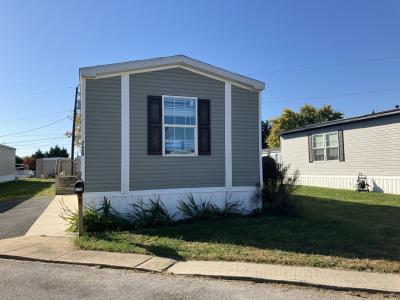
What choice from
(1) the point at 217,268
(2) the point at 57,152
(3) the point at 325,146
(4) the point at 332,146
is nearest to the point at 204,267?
(1) the point at 217,268

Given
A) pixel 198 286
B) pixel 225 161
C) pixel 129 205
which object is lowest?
pixel 198 286

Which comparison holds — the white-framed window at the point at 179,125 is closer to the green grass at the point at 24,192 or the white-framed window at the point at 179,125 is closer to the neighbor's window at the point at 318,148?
the green grass at the point at 24,192

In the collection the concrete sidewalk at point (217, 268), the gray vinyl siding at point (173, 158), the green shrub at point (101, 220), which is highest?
the gray vinyl siding at point (173, 158)

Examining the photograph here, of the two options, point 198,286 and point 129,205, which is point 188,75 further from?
point 198,286

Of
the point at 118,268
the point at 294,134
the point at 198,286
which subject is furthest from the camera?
the point at 294,134

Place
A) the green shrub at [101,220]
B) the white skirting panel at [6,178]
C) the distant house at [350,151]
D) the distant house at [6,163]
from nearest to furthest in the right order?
the green shrub at [101,220]
the distant house at [350,151]
the distant house at [6,163]
the white skirting panel at [6,178]

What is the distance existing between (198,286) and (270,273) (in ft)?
3.68

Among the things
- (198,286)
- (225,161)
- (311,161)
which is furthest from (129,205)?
(311,161)

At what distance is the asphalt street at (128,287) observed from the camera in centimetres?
492

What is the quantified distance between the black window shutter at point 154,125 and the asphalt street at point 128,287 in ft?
14.9

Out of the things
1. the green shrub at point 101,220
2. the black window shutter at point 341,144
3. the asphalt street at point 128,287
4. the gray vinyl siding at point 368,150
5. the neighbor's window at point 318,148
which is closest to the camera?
the asphalt street at point 128,287

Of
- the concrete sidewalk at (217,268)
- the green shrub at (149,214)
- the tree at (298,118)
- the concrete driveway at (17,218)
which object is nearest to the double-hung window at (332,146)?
the green shrub at (149,214)

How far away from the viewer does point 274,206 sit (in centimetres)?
1101

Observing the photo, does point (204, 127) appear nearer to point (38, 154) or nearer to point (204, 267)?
point (204, 267)
